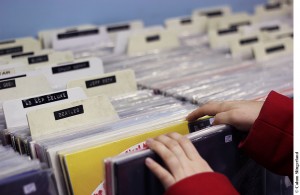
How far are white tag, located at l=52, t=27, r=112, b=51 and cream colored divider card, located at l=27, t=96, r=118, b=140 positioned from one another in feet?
3.07

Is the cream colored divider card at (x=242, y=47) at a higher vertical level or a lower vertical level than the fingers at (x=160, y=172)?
higher

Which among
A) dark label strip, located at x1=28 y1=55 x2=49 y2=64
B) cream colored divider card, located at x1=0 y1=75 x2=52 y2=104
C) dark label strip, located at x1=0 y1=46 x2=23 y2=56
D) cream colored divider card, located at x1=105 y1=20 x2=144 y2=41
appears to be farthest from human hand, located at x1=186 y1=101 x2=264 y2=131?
cream colored divider card, located at x1=105 y1=20 x2=144 y2=41

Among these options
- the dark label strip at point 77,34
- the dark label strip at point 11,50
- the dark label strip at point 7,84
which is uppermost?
the dark label strip at point 77,34

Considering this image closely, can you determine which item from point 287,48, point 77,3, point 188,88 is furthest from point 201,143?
point 77,3

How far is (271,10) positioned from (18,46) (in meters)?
1.66

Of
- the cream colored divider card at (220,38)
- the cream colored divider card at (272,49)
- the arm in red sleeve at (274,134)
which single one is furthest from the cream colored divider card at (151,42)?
the arm in red sleeve at (274,134)

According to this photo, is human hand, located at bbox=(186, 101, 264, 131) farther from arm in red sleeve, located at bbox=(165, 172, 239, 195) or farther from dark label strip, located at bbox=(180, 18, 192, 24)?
dark label strip, located at bbox=(180, 18, 192, 24)

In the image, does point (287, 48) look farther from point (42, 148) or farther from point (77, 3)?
point (42, 148)

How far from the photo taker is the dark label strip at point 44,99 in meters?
1.07

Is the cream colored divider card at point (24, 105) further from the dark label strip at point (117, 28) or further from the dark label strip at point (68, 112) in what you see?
the dark label strip at point (117, 28)

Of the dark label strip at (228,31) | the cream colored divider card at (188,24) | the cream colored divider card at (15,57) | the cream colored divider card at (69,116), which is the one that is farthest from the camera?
the cream colored divider card at (188,24)

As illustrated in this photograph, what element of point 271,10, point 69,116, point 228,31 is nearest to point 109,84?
point 69,116

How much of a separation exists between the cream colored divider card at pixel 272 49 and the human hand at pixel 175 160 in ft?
3.37

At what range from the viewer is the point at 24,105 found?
107 cm
